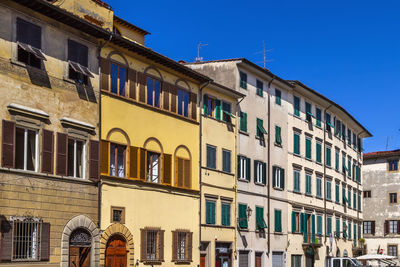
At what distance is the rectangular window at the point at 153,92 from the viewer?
114ft

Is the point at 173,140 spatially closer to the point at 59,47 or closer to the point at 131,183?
the point at 131,183

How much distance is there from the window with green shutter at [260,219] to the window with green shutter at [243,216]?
6.39 ft

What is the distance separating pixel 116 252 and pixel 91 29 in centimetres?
1031

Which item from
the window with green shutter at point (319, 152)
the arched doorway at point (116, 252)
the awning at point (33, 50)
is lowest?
the arched doorway at point (116, 252)

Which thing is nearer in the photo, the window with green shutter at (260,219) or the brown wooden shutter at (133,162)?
the brown wooden shutter at (133,162)

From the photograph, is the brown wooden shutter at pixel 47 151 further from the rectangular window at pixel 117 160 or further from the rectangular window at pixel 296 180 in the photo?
the rectangular window at pixel 296 180

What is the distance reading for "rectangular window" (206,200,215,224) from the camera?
39.2m

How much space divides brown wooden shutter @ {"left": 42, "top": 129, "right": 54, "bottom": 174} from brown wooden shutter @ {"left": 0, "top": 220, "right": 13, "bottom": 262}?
2.86 metres

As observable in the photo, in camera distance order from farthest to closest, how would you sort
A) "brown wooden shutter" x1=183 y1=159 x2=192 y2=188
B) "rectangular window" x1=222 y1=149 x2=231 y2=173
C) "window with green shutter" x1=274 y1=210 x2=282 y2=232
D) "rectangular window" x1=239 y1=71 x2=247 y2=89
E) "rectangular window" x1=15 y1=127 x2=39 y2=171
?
"window with green shutter" x1=274 y1=210 x2=282 y2=232 < "rectangular window" x1=239 y1=71 x2=247 y2=89 < "rectangular window" x1=222 y1=149 x2=231 y2=173 < "brown wooden shutter" x1=183 y1=159 x2=192 y2=188 < "rectangular window" x1=15 y1=127 x2=39 y2=171

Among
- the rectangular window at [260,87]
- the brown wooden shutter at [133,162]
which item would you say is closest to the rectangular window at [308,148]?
the rectangular window at [260,87]

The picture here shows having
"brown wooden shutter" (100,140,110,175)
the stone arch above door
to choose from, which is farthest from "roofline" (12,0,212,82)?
the stone arch above door

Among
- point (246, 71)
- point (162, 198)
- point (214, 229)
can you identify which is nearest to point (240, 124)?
point (246, 71)

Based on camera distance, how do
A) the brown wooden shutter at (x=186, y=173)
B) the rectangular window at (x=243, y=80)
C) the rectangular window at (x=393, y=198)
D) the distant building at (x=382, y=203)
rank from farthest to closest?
the rectangular window at (x=393, y=198) → the distant building at (x=382, y=203) → the rectangular window at (x=243, y=80) → the brown wooden shutter at (x=186, y=173)

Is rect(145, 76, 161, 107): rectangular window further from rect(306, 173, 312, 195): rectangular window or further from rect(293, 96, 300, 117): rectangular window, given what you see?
rect(306, 173, 312, 195): rectangular window
